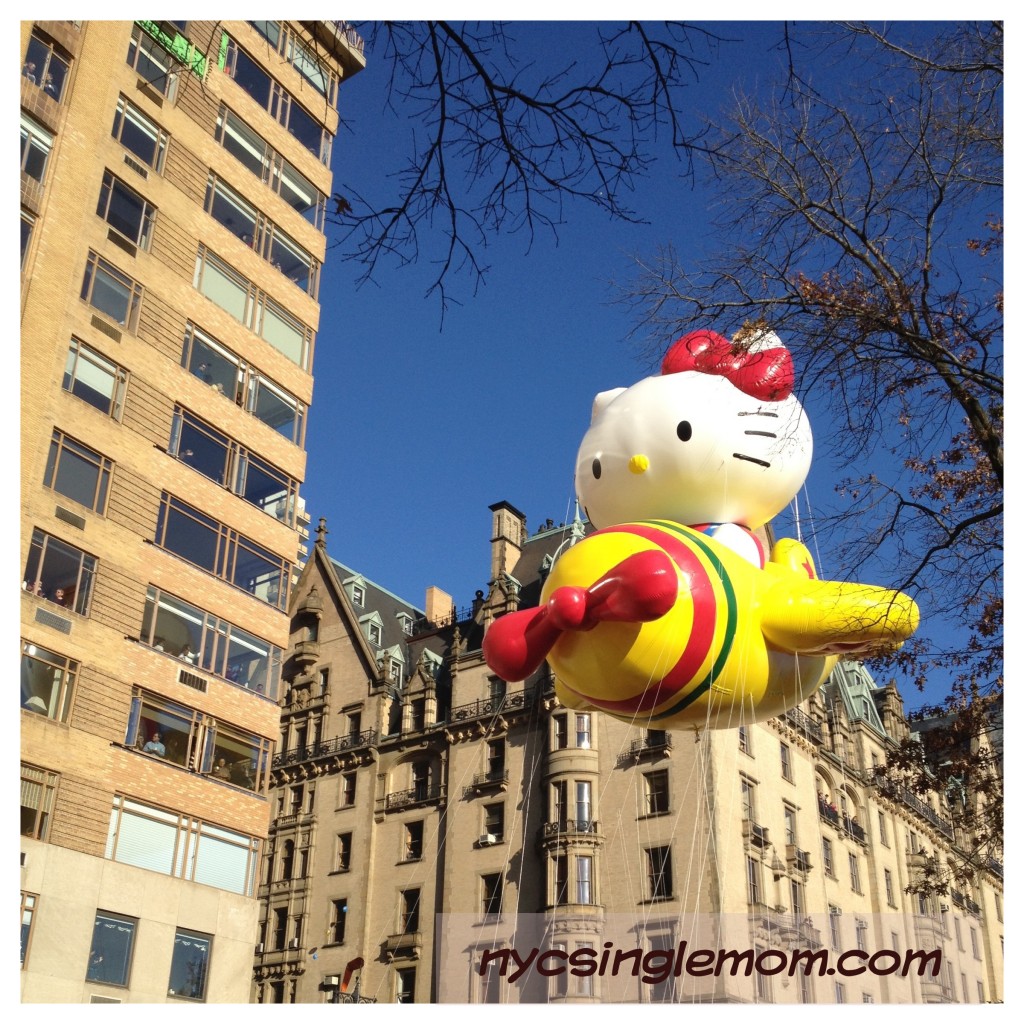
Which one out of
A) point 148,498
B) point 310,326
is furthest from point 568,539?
point 148,498

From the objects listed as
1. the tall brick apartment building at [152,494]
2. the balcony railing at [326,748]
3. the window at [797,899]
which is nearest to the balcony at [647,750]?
the window at [797,899]

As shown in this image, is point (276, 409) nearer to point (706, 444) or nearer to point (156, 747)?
point (156, 747)

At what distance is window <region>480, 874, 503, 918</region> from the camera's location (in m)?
38.9

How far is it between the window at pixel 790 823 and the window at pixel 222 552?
72.9ft

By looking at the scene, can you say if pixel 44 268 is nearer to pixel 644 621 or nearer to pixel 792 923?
pixel 644 621

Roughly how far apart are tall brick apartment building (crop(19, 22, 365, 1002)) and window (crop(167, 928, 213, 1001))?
5 cm

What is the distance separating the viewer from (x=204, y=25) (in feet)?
76.0

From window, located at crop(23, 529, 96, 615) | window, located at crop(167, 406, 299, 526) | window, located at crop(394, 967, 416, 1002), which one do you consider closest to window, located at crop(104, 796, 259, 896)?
window, located at crop(23, 529, 96, 615)

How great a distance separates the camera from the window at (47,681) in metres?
19.5

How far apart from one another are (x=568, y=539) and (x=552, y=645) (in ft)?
116

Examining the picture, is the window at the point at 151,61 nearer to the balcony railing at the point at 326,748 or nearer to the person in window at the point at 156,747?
the person in window at the point at 156,747

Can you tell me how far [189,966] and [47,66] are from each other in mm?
15514
